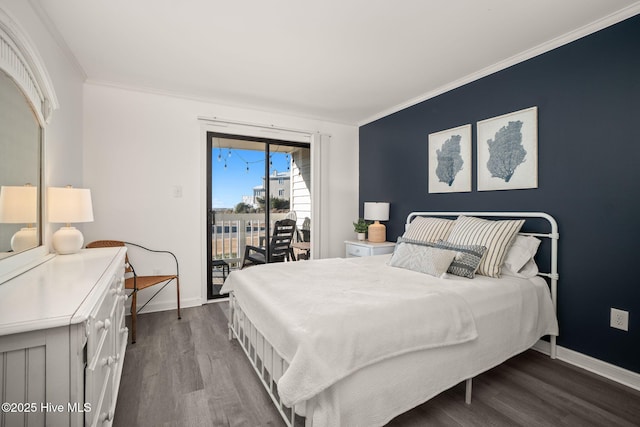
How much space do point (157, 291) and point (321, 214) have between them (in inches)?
91.5

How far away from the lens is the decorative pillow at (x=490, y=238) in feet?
7.70

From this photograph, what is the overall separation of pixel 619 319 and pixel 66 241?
13.1ft

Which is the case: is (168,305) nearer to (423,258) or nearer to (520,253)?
(423,258)

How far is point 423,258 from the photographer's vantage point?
242 centimetres

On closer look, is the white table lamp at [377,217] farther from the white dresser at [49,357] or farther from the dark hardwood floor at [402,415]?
the white dresser at [49,357]

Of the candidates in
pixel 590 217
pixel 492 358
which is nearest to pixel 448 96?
pixel 590 217

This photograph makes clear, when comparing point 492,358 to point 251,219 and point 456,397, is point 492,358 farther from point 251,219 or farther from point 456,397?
point 251,219

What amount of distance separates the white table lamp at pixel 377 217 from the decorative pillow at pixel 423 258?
4.27ft

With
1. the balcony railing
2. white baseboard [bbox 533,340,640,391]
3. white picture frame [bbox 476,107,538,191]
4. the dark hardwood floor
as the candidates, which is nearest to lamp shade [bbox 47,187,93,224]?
the dark hardwood floor

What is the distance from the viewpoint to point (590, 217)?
2.20 metres

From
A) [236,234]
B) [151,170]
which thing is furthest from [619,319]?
[151,170]

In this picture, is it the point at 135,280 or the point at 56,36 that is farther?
the point at 135,280

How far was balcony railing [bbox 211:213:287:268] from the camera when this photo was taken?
3.99m

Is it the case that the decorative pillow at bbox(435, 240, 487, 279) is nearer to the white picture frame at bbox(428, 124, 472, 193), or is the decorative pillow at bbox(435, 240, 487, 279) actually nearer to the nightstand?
the white picture frame at bbox(428, 124, 472, 193)
